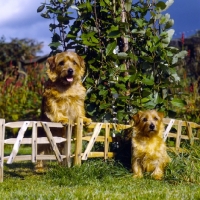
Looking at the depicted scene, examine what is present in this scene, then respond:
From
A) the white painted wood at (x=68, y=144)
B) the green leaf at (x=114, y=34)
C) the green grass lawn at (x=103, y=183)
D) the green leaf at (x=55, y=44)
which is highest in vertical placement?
the green leaf at (x=114, y=34)

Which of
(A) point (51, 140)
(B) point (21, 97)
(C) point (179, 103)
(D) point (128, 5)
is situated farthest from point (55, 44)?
(B) point (21, 97)

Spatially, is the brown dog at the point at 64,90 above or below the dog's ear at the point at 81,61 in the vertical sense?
below

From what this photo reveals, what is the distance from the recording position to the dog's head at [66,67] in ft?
23.5

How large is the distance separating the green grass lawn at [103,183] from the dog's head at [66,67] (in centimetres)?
122

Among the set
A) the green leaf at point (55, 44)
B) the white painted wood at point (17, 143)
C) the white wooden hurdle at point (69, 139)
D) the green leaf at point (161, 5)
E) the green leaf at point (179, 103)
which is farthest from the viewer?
the green leaf at point (55, 44)

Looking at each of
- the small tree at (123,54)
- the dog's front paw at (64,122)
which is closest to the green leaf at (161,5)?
the small tree at (123,54)

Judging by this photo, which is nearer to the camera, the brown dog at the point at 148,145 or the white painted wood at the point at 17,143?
the white painted wood at the point at 17,143

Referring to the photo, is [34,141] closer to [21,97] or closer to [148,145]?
[148,145]

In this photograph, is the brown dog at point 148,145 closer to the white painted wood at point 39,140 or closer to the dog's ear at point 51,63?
the white painted wood at point 39,140

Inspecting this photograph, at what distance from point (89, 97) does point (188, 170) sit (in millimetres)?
1929

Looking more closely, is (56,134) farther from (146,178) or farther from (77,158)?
(146,178)

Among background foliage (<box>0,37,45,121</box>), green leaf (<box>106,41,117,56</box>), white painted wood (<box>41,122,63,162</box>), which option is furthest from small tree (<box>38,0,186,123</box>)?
background foliage (<box>0,37,45,121</box>)

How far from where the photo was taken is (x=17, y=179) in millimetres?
6824

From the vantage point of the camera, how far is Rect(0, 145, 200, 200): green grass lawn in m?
5.09
